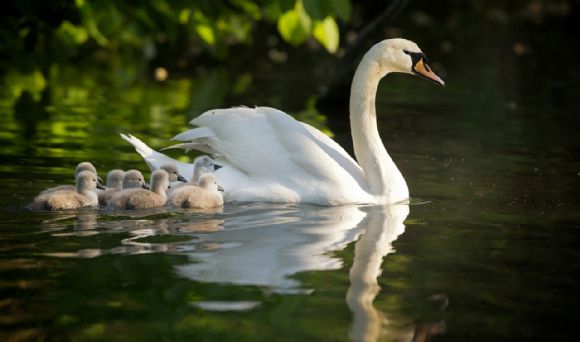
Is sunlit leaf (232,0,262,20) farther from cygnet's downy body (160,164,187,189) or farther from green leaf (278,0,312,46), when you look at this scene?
cygnet's downy body (160,164,187,189)

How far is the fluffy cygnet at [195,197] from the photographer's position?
9.16m

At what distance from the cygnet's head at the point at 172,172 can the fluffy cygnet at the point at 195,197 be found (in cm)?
60

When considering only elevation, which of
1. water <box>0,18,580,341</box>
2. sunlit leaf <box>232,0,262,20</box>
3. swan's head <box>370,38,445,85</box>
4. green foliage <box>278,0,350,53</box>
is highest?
sunlit leaf <box>232,0,262,20</box>

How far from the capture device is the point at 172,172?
995 cm

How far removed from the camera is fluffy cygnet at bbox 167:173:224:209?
916 centimetres

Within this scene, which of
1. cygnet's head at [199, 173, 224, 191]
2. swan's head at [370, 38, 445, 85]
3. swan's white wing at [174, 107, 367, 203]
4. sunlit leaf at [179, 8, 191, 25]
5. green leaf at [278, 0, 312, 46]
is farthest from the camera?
sunlit leaf at [179, 8, 191, 25]

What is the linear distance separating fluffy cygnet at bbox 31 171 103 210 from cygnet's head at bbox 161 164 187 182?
2.86ft

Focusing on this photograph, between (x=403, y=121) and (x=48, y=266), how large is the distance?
1014cm

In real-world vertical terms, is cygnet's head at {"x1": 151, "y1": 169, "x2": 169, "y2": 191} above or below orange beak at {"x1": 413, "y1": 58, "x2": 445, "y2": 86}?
below

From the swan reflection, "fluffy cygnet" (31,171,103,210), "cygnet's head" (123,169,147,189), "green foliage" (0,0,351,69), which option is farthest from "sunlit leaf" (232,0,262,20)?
"fluffy cygnet" (31,171,103,210)

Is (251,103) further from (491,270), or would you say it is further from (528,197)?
(491,270)

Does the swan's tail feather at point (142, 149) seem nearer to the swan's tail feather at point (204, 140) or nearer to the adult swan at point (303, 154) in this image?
the adult swan at point (303, 154)

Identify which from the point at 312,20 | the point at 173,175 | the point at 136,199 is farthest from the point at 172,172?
the point at 312,20

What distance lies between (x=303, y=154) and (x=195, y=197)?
0.99 metres
